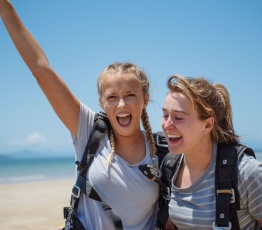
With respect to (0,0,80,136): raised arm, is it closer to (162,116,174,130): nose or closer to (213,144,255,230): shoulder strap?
(162,116,174,130): nose

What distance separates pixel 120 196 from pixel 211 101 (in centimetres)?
111

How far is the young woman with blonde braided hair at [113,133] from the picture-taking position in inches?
134

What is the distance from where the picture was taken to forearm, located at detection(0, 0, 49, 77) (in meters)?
3.62

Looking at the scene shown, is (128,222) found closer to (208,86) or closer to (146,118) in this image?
(146,118)

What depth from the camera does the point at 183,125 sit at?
10.5 ft

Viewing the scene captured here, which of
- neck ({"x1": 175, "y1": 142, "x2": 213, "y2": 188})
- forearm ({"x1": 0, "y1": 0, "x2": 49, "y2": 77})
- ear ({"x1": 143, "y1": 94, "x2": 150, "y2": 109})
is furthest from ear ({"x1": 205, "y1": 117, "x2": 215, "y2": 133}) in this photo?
forearm ({"x1": 0, "y1": 0, "x2": 49, "y2": 77})

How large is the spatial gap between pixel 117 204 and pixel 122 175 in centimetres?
25

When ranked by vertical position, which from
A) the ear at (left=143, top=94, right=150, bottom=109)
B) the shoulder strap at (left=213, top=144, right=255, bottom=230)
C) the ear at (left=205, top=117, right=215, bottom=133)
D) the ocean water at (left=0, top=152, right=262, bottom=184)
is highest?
the ocean water at (left=0, top=152, right=262, bottom=184)

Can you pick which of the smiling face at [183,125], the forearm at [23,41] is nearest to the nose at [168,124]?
the smiling face at [183,125]

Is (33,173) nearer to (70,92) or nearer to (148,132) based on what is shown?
(148,132)

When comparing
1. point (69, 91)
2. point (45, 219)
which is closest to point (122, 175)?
point (69, 91)

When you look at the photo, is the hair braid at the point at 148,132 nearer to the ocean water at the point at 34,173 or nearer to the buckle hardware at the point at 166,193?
the buckle hardware at the point at 166,193

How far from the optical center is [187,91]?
318 cm

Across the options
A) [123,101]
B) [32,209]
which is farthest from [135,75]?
[32,209]
